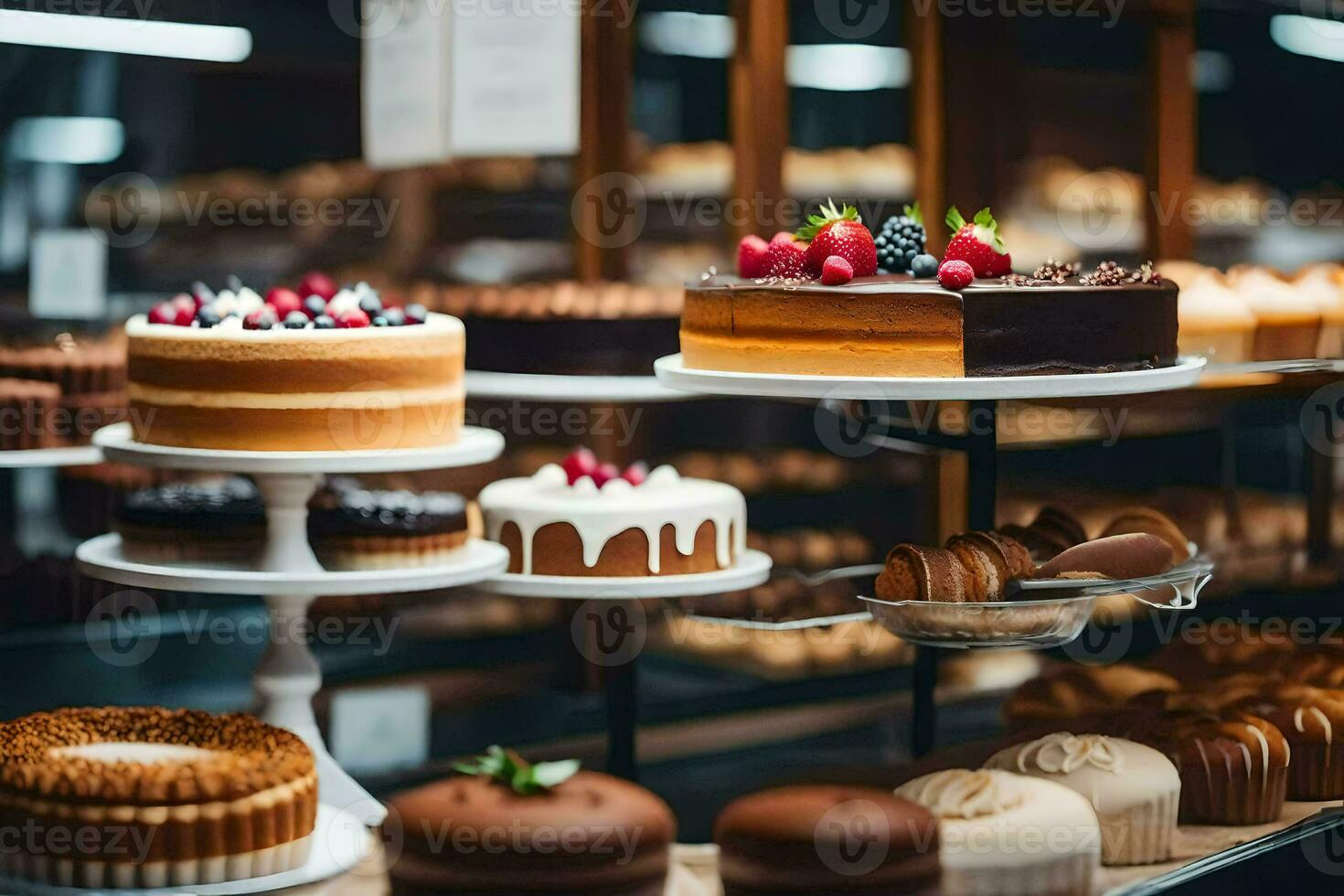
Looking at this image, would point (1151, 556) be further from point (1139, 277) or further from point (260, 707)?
point (260, 707)

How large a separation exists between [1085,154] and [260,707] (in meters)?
2.88

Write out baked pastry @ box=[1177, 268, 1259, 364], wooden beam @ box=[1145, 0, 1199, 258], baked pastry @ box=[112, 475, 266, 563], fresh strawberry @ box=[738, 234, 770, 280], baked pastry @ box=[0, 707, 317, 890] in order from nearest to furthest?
baked pastry @ box=[0, 707, 317, 890] → fresh strawberry @ box=[738, 234, 770, 280] → baked pastry @ box=[112, 475, 266, 563] → baked pastry @ box=[1177, 268, 1259, 364] → wooden beam @ box=[1145, 0, 1199, 258]

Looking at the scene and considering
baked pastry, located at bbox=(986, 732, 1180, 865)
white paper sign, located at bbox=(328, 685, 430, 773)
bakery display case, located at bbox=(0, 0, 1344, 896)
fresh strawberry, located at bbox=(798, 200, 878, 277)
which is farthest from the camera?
white paper sign, located at bbox=(328, 685, 430, 773)

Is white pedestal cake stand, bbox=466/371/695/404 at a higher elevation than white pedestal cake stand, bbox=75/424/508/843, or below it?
higher

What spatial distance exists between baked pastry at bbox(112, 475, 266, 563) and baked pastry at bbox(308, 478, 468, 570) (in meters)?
0.12

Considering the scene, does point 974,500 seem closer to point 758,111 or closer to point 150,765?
point 150,765

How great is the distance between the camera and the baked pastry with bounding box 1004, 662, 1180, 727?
124 inches

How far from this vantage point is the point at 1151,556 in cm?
275

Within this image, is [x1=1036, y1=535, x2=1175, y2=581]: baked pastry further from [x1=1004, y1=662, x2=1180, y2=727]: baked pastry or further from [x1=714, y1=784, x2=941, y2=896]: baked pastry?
[x1=714, y1=784, x2=941, y2=896]: baked pastry

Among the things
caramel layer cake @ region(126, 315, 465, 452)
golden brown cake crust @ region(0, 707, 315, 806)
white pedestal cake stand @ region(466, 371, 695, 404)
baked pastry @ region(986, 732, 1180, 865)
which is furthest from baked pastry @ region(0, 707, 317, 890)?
white pedestal cake stand @ region(466, 371, 695, 404)

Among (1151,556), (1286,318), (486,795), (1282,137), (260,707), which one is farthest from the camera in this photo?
(1282,137)

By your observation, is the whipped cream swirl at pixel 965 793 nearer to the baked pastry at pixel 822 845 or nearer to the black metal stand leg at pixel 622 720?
the baked pastry at pixel 822 845

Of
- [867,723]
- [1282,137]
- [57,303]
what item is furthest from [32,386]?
[1282,137]

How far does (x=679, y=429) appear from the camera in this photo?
5094 millimetres
